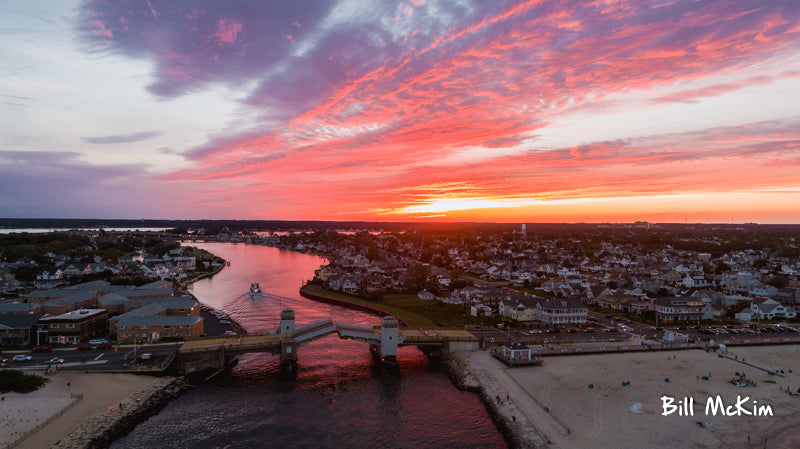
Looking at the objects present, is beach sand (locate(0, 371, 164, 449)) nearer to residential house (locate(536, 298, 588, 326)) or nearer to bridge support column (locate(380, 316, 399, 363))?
bridge support column (locate(380, 316, 399, 363))

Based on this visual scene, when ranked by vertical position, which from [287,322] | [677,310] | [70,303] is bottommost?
[677,310]

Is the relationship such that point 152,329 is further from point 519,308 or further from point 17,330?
point 519,308

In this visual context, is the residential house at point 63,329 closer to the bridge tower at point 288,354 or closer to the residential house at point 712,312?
the bridge tower at point 288,354

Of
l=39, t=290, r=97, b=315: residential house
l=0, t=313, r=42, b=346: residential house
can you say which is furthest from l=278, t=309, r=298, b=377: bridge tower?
l=39, t=290, r=97, b=315: residential house

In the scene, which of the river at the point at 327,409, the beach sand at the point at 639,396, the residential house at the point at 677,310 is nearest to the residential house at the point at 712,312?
the residential house at the point at 677,310

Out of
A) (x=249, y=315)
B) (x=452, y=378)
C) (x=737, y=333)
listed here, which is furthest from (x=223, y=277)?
(x=737, y=333)

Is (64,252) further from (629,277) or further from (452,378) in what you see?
(629,277)

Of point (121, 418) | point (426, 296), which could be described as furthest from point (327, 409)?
point (426, 296)
